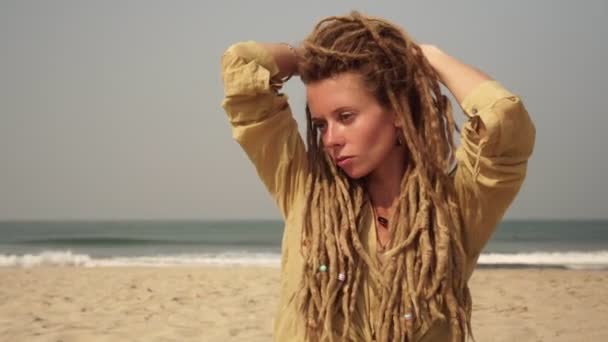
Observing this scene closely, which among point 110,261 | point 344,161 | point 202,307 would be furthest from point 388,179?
point 110,261

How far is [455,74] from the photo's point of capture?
157cm

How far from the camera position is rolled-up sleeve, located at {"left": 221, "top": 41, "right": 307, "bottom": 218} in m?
1.60

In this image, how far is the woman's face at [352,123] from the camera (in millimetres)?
1556

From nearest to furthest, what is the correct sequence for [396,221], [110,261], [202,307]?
[396,221] < [202,307] < [110,261]

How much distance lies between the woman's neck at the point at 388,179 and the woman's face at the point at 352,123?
0.15 feet

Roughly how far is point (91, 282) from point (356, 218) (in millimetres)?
7722

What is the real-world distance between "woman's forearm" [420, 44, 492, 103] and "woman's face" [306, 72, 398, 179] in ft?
0.51

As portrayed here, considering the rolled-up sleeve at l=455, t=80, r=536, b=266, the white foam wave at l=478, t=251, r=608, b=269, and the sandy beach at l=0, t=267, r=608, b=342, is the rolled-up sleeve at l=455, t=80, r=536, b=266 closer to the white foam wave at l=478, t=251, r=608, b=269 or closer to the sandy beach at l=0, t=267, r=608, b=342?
the sandy beach at l=0, t=267, r=608, b=342

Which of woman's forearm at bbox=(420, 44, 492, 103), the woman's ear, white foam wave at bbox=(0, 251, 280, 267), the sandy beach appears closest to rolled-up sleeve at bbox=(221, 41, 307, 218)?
the woman's ear

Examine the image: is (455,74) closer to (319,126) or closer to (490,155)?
(490,155)

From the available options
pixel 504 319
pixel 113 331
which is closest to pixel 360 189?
pixel 113 331

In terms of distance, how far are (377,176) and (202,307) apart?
5182 millimetres

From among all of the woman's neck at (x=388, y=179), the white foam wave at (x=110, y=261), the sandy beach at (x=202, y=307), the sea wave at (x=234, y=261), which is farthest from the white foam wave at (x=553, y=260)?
the woman's neck at (x=388, y=179)

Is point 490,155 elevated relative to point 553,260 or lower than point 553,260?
elevated
